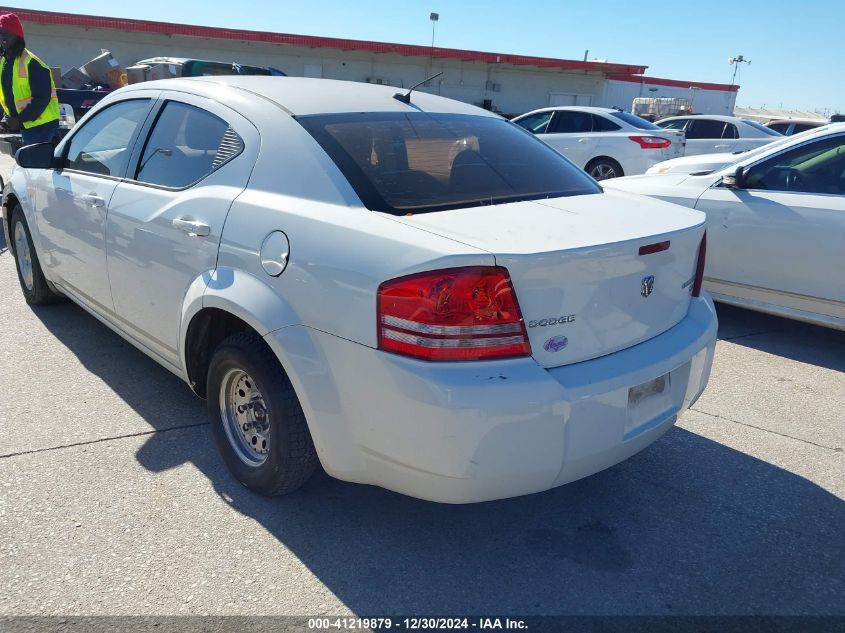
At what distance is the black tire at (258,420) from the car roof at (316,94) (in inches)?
40.9

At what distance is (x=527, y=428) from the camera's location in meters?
2.19

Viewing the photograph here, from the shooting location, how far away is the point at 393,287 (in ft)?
7.23

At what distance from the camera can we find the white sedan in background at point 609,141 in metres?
11.3

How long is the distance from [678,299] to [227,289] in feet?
5.97

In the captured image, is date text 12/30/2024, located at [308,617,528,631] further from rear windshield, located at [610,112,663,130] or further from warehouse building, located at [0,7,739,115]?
warehouse building, located at [0,7,739,115]

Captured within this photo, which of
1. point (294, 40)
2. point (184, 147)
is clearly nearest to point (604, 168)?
point (184, 147)

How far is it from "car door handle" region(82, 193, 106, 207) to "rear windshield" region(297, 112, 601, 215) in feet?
4.74

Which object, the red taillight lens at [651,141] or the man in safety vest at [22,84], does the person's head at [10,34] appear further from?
the red taillight lens at [651,141]

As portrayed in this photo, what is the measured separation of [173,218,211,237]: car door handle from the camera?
2879 millimetres

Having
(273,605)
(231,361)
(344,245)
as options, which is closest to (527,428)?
(344,245)

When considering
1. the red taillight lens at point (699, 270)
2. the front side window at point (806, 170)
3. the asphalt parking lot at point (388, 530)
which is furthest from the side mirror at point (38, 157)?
the front side window at point (806, 170)

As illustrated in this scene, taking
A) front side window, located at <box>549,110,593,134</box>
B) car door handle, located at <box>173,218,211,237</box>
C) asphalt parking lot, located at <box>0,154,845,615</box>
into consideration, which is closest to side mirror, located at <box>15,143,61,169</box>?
asphalt parking lot, located at <box>0,154,845,615</box>

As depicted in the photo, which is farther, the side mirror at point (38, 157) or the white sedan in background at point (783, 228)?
the white sedan in background at point (783, 228)

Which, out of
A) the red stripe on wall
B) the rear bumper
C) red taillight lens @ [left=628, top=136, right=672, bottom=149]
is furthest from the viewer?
the red stripe on wall
